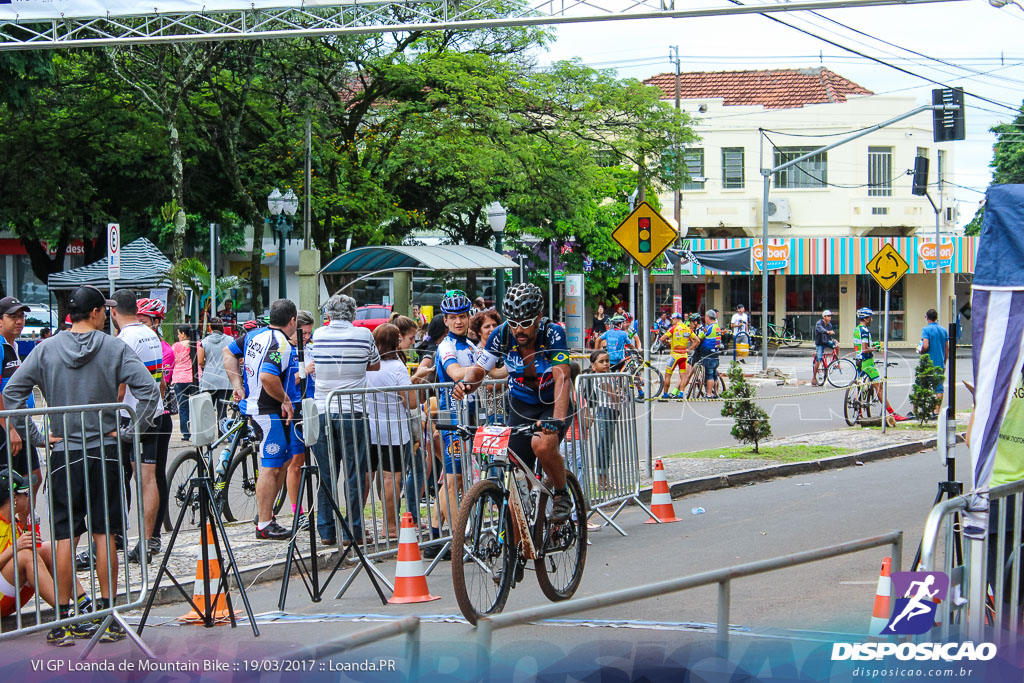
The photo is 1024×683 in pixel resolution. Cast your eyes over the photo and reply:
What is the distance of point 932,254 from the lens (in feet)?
129

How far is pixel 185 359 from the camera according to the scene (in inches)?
580

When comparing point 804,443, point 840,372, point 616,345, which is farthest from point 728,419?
point 840,372

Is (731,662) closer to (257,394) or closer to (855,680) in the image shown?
(855,680)

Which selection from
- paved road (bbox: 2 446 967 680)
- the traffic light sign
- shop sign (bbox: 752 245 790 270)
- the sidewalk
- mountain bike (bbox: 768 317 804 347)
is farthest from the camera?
shop sign (bbox: 752 245 790 270)

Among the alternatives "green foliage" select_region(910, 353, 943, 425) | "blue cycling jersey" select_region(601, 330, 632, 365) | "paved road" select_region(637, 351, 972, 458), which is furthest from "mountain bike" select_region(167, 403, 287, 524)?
"blue cycling jersey" select_region(601, 330, 632, 365)

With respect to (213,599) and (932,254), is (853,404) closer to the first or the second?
(213,599)

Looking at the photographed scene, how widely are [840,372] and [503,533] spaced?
20.5m

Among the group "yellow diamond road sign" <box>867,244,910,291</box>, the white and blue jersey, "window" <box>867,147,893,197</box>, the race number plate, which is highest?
"window" <box>867,147,893,197</box>

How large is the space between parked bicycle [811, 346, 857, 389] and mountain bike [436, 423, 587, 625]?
1876cm

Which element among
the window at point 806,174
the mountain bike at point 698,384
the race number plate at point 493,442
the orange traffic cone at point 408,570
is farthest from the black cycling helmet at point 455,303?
the window at point 806,174

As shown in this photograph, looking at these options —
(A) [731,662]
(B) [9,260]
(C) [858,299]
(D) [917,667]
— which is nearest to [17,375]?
(A) [731,662]

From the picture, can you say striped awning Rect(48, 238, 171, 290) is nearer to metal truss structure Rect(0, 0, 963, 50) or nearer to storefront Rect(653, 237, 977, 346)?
metal truss structure Rect(0, 0, 963, 50)

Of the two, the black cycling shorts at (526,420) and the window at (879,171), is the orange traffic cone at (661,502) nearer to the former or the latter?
the black cycling shorts at (526,420)

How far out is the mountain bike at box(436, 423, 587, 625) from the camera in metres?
6.14
